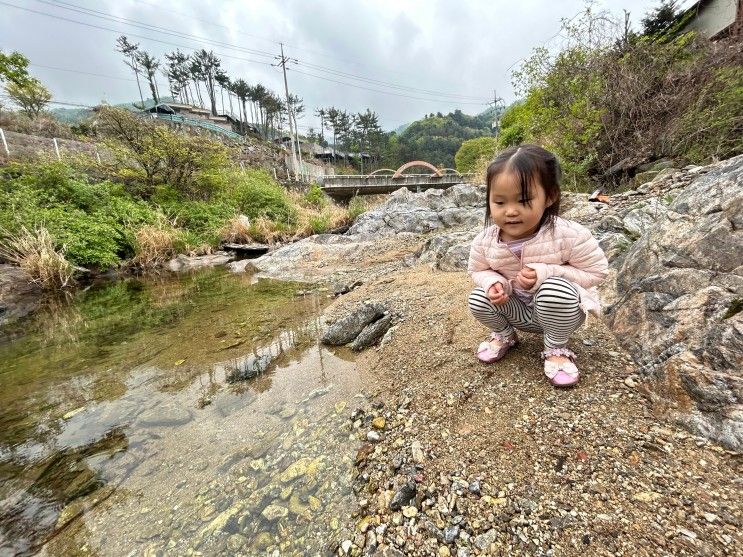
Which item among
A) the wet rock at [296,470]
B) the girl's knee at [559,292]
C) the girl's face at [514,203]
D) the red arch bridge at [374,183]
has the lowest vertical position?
the wet rock at [296,470]

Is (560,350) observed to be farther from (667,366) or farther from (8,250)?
(8,250)

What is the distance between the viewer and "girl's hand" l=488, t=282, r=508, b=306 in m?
1.57

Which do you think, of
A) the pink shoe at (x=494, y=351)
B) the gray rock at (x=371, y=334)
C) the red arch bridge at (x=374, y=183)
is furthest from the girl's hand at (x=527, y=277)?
the red arch bridge at (x=374, y=183)

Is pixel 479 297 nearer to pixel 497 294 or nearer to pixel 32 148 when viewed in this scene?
pixel 497 294

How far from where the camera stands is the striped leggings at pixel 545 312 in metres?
1.46

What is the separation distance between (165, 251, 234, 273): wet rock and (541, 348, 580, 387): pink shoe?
919cm

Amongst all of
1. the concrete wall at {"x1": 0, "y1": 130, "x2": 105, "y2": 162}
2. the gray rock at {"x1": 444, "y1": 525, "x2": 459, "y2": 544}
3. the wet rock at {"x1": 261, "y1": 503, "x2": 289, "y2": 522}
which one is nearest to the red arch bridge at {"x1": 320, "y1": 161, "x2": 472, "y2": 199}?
the concrete wall at {"x1": 0, "y1": 130, "x2": 105, "y2": 162}

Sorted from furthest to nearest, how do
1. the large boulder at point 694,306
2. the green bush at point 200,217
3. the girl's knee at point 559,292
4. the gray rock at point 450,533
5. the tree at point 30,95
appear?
the tree at point 30,95, the green bush at point 200,217, the girl's knee at point 559,292, the large boulder at point 694,306, the gray rock at point 450,533

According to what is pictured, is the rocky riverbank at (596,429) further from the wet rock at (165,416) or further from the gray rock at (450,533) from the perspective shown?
the wet rock at (165,416)

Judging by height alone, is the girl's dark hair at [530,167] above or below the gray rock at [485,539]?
above

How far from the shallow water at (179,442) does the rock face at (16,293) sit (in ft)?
7.72

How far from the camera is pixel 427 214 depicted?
36.1 feet

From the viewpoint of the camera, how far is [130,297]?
616 centimetres

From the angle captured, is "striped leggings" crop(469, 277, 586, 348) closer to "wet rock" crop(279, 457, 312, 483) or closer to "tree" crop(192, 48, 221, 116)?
"wet rock" crop(279, 457, 312, 483)
